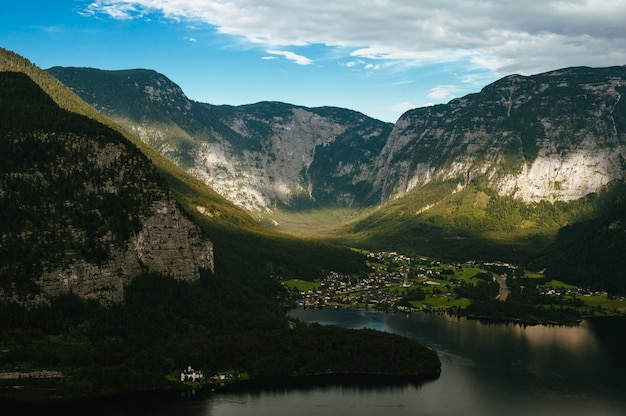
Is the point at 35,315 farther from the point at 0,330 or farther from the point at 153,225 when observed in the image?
the point at 153,225

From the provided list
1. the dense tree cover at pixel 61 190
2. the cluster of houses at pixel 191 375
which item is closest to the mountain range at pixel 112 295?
the dense tree cover at pixel 61 190

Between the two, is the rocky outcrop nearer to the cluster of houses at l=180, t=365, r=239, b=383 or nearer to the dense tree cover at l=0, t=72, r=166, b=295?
the dense tree cover at l=0, t=72, r=166, b=295

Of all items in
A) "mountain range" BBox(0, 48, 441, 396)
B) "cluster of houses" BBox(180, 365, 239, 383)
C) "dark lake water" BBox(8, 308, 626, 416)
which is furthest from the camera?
"cluster of houses" BBox(180, 365, 239, 383)

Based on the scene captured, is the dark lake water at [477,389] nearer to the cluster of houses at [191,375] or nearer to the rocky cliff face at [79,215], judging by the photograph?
the cluster of houses at [191,375]

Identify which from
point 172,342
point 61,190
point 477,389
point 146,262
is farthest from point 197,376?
point 477,389

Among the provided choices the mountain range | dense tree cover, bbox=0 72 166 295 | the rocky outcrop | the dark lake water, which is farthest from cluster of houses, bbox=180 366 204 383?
dense tree cover, bbox=0 72 166 295

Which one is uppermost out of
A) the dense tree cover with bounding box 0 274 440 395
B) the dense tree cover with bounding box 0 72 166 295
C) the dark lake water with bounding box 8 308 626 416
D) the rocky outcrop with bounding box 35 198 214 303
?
the dense tree cover with bounding box 0 72 166 295

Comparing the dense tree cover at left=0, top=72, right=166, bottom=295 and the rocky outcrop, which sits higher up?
the dense tree cover at left=0, top=72, right=166, bottom=295

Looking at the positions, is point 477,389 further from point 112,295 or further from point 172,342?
point 112,295
